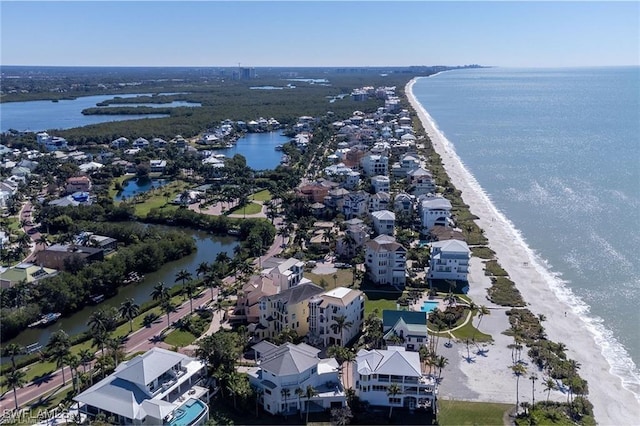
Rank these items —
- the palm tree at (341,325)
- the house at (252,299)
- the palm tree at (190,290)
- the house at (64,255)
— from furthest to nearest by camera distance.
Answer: the house at (64,255)
the palm tree at (190,290)
the house at (252,299)
the palm tree at (341,325)

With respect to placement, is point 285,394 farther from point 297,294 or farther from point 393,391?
point 297,294

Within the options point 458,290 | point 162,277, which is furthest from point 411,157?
point 162,277

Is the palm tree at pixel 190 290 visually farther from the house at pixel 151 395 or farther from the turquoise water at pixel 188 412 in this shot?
the turquoise water at pixel 188 412

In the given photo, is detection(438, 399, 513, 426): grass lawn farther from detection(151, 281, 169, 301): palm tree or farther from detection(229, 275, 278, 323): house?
detection(151, 281, 169, 301): palm tree

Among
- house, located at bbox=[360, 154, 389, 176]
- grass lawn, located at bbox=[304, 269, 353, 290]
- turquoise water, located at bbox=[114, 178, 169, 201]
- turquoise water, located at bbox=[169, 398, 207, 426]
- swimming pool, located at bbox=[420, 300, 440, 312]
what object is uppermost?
house, located at bbox=[360, 154, 389, 176]

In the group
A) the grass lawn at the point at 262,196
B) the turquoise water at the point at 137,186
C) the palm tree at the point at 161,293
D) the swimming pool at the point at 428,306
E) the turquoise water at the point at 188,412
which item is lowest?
the swimming pool at the point at 428,306

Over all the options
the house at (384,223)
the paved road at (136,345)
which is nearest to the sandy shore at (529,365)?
the house at (384,223)

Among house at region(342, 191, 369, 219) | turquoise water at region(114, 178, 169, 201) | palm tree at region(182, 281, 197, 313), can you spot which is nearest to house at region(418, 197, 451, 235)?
house at region(342, 191, 369, 219)
